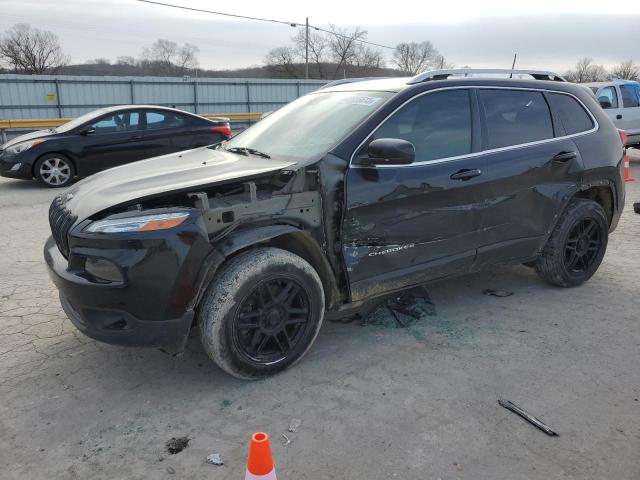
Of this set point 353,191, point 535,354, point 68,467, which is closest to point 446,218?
point 353,191

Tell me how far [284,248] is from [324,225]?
283 millimetres

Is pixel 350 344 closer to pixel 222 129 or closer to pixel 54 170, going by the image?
pixel 54 170

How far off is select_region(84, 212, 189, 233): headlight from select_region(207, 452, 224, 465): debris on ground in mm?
1136

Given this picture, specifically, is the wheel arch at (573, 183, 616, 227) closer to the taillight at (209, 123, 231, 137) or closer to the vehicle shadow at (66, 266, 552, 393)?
the vehicle shadow at (66, 266, 552, 393)

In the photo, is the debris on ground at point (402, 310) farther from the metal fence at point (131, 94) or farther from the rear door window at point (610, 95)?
the metal fence at point (131, 94)

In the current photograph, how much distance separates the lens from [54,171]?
9562mm

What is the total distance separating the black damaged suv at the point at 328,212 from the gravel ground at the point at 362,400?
1.20ft

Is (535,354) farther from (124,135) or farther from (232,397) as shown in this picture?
(124,135)

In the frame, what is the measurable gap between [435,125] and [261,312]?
177 centimetres

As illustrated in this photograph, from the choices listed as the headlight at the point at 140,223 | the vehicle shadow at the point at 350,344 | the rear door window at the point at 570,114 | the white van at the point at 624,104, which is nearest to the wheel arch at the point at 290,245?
the headlight at the point at 140,223

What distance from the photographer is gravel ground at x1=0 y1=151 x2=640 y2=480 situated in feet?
8.30

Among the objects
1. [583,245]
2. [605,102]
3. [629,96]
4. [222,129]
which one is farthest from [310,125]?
[629,96]

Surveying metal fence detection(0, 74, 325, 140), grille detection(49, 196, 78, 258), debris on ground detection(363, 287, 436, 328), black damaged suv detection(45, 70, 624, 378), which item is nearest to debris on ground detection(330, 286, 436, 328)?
debris on ground detection(363, 287, 436, 328)

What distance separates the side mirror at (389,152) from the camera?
10.7ft
